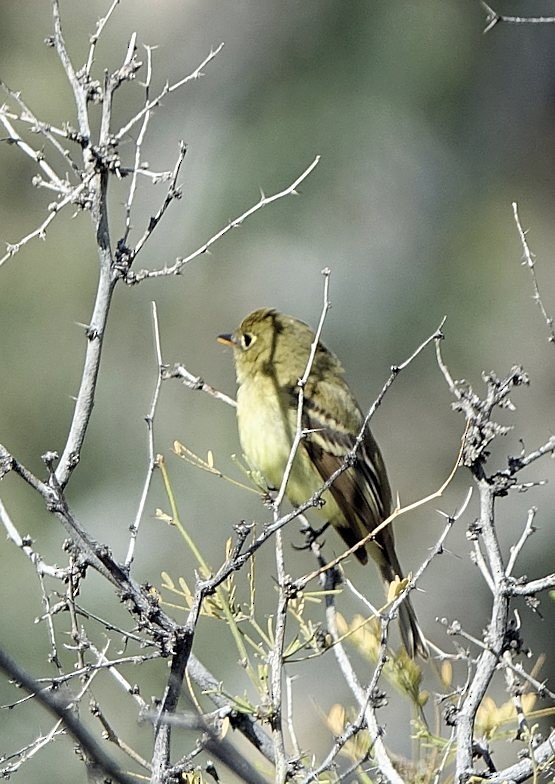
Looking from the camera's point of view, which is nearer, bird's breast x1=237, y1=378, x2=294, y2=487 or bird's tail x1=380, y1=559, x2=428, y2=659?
bird's tail x1=380, y1=559, x2=428, y2=659

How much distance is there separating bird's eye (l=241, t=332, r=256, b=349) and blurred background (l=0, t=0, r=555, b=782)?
460 centimetres

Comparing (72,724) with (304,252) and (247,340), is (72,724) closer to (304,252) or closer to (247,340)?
(247,340)

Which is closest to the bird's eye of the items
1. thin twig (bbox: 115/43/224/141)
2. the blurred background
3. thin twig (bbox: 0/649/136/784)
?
thin twig (bbox: 115/43/224/141)

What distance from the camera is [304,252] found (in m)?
10.9

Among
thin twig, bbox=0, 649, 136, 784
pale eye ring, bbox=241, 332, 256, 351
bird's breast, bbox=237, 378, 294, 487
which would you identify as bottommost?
thin twig, bbox=0, 649, 136, 784

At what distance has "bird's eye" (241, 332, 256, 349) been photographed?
475 cm

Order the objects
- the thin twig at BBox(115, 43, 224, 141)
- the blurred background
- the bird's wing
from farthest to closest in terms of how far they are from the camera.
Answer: the blurred background < the bird's wing < the thin twig at BBox(115, 43, 224, 141)

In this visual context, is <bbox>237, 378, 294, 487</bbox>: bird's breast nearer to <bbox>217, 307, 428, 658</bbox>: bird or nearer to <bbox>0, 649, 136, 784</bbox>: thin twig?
<bbox>217, 307, 428, 658</bbox>: bird

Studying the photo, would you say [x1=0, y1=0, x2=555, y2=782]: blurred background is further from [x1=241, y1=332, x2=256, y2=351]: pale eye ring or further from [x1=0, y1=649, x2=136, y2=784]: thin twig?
[x1=0, y1=649, x2=136, y2=784]: thin twig

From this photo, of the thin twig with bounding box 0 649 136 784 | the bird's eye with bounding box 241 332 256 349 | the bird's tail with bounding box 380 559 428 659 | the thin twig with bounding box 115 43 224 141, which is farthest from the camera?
the bird's eye with bounding box 241 332 256 349

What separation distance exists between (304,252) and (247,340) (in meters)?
6.19

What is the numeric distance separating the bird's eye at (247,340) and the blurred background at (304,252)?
4596 millimetres

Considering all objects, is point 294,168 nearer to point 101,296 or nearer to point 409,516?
point 409,516

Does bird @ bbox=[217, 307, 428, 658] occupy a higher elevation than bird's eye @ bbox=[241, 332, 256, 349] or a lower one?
lower
